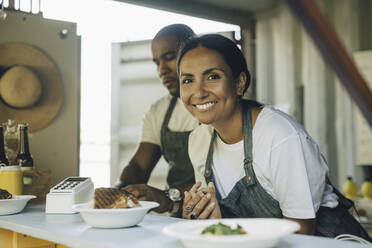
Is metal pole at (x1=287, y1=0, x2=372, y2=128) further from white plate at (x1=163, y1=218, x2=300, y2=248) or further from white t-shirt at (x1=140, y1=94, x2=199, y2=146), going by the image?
white t-shirt at (x1=140, y1=94, x2=199, y2=146)

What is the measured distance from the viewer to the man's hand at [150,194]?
2.59 m

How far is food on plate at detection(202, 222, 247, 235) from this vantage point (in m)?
1.07

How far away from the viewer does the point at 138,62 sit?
172 inches

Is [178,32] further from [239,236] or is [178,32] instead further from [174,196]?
[239,236]

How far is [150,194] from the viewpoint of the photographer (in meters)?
2.64

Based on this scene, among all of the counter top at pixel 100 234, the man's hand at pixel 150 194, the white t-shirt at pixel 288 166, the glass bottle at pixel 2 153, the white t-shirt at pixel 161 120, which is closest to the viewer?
the counter top at pixel 100 234

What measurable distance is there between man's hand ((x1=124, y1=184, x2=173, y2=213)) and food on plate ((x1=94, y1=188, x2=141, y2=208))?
1.00 m

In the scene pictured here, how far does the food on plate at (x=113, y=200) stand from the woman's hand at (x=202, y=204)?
1.60 ft

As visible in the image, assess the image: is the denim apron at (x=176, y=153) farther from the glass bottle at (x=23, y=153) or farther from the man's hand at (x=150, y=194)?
the glass bottle at (x=23, y=153)

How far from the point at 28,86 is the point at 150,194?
102cm

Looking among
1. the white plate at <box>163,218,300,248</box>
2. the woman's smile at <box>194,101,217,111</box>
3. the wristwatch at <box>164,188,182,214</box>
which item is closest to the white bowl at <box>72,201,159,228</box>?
the white plate at <box>163,218,300,248</box>

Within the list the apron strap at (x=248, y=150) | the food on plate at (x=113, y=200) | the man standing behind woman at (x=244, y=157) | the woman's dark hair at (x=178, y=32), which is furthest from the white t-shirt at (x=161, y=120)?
the food on plate at (x=113, y=200)

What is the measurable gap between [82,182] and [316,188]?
3.53ft

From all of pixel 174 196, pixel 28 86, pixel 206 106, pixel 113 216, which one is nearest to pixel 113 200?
pixel 113 216
